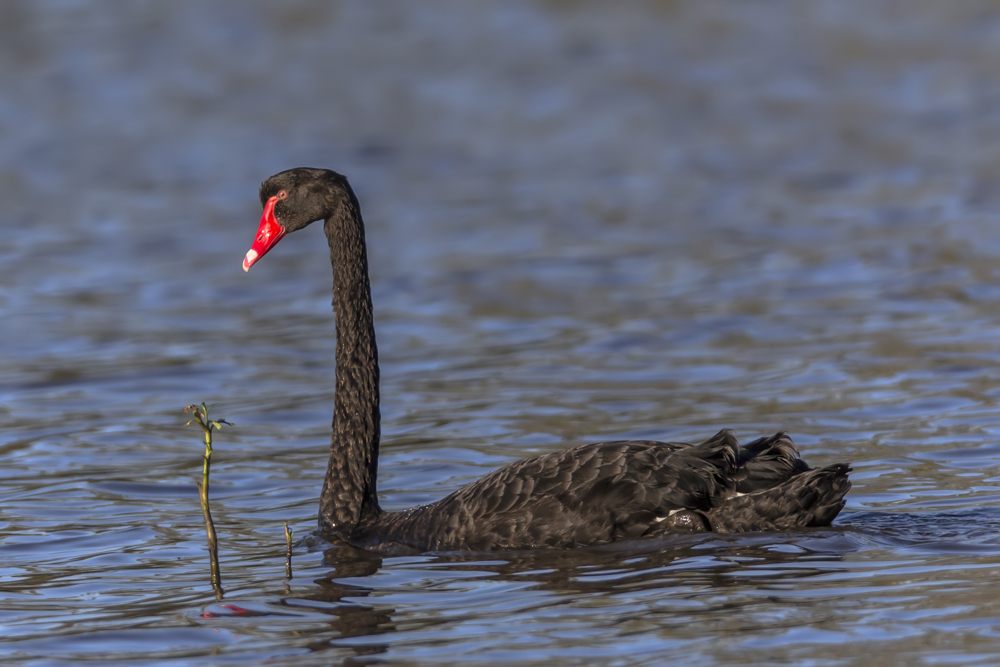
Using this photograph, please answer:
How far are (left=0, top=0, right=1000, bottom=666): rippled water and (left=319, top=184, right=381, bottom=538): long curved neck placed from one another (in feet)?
1.07

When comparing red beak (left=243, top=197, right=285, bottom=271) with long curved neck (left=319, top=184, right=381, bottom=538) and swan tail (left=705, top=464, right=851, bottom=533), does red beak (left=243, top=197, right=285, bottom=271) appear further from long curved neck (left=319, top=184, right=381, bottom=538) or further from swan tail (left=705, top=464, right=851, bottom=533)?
swan tail (left=705, top=464, right=851, bottom=533)

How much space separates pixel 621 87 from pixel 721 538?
49.7ft

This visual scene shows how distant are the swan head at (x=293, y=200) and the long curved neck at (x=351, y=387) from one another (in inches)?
3.3

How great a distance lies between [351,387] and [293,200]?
1.01 metres

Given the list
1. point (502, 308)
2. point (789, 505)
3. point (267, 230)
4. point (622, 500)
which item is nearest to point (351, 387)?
point (267, 230)

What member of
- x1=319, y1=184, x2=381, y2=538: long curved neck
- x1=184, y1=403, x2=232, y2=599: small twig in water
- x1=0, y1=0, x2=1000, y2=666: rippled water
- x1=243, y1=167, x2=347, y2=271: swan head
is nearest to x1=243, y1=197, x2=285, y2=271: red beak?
x1=243, y1=167, x2=347, y2=271: swan head

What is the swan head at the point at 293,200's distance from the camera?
814cm

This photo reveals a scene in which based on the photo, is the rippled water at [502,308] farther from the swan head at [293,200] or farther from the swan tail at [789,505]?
the swan head at [293,200]

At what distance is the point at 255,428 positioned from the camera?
35.7 ft

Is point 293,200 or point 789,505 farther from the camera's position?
point 293,200

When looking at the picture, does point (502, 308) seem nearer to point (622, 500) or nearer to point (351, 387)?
point (351, 387)

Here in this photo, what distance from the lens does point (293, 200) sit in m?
8.13

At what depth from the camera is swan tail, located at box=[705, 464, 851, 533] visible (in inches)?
271

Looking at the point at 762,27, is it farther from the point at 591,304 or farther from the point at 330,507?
the point at 330,507
